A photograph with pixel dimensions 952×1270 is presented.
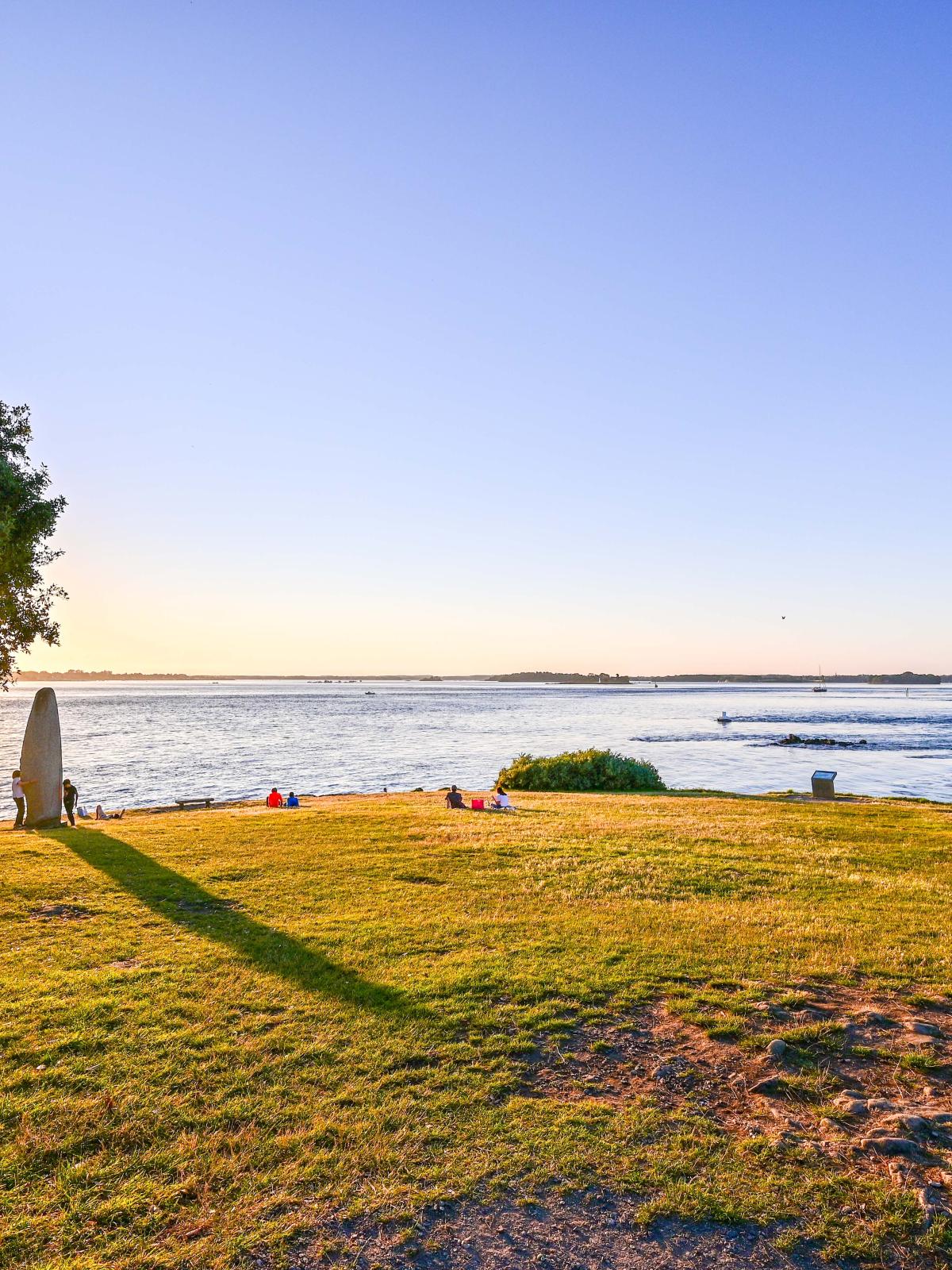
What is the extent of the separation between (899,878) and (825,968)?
5.94 meters

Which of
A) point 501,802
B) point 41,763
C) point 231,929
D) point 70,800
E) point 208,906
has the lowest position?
point 501,802

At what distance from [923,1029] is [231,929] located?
28.7ft

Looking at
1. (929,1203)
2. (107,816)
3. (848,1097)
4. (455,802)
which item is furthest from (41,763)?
(929,1203)

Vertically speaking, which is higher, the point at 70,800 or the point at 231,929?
the point at 231,929

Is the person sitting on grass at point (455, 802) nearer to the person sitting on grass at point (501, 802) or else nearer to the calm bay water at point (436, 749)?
the person sitting on grass at point (501, 802)

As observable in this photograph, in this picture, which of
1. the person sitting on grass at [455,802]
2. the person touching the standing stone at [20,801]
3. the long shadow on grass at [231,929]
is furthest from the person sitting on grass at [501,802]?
the person touching the standing stone at [20,801]

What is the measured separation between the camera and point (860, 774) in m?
42.7

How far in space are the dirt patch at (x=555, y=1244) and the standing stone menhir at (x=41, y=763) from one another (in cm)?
2098

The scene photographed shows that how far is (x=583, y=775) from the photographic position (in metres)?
32.8

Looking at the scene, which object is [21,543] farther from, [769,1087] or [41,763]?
[769,1087]

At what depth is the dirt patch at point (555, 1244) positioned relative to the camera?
434cm

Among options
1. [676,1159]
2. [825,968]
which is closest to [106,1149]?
[676,1159]

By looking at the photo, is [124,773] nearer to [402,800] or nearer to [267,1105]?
[402,800]

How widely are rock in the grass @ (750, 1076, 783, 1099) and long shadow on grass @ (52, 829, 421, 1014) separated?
3.30m
